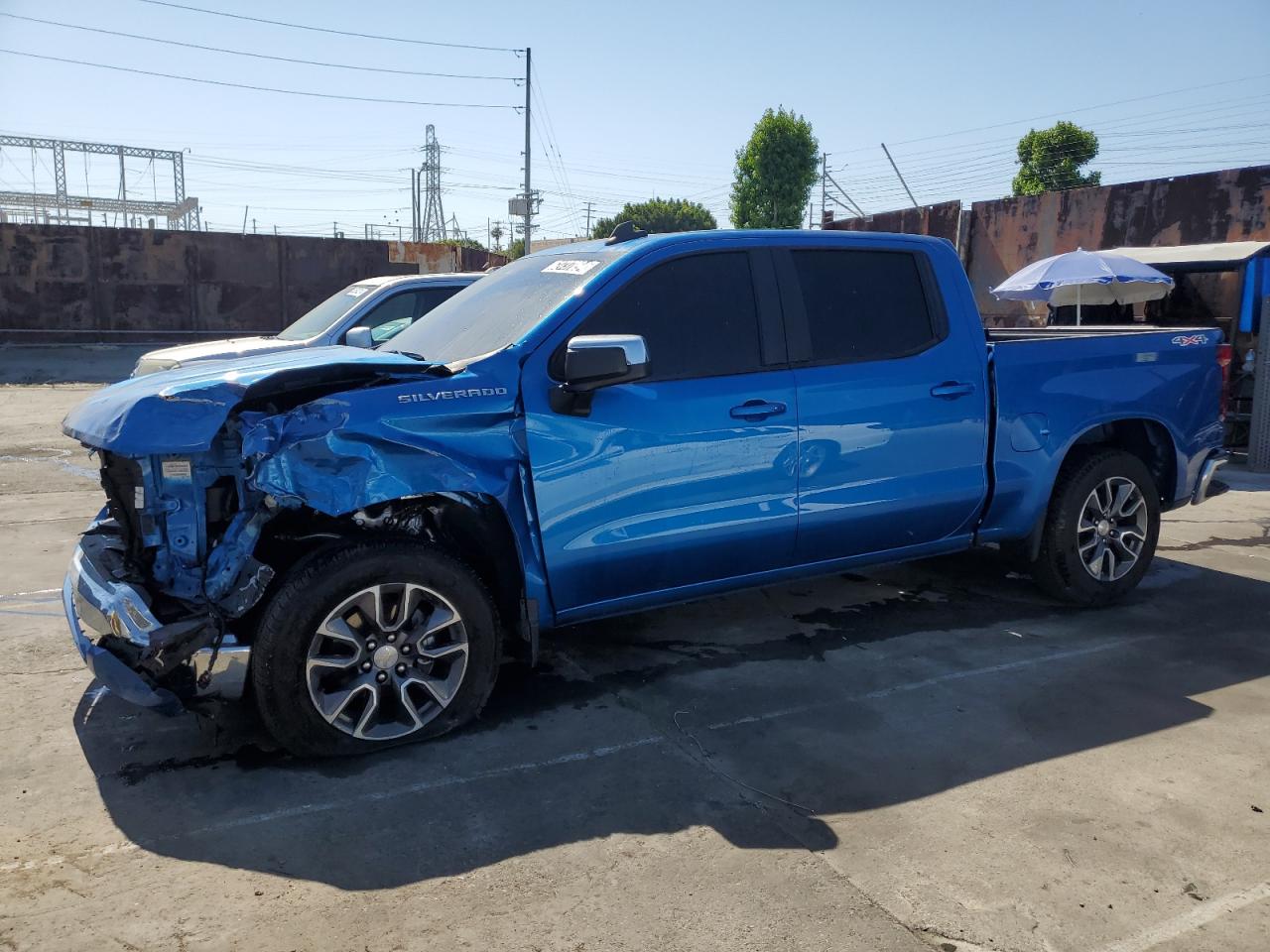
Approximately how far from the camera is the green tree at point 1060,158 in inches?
1631

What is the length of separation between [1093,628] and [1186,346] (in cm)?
177

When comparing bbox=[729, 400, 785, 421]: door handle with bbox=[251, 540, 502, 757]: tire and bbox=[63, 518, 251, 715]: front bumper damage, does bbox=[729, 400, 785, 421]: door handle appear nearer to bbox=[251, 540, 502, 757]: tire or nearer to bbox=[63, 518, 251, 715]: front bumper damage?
bbox=[251, 540, 502, 757]: tire

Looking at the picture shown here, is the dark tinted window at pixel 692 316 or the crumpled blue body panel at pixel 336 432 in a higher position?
the dark tinted window at pixel 692 316

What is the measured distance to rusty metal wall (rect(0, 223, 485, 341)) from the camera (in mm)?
21359

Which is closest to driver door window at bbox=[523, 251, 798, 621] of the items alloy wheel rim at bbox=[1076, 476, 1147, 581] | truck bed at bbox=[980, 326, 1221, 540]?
truck bed at bbox=[980, 326, 1221, 540]

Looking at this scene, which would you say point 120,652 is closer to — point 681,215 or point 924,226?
point 924,226

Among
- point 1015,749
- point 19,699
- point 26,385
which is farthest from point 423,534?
point 26,385

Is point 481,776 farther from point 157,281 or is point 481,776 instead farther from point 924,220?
point 157,281

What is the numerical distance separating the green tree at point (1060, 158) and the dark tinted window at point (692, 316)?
41479 millimetres

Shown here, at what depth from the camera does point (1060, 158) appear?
4175cm

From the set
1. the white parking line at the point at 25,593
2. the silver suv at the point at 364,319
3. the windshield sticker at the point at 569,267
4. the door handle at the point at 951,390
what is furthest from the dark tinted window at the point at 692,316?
the silver suv at the point at 364,319

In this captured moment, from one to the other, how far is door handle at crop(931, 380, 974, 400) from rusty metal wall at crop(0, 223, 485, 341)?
21665 mm

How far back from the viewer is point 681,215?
234ft

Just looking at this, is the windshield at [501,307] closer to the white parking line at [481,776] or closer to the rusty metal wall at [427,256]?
the white parking line at [481,776]
